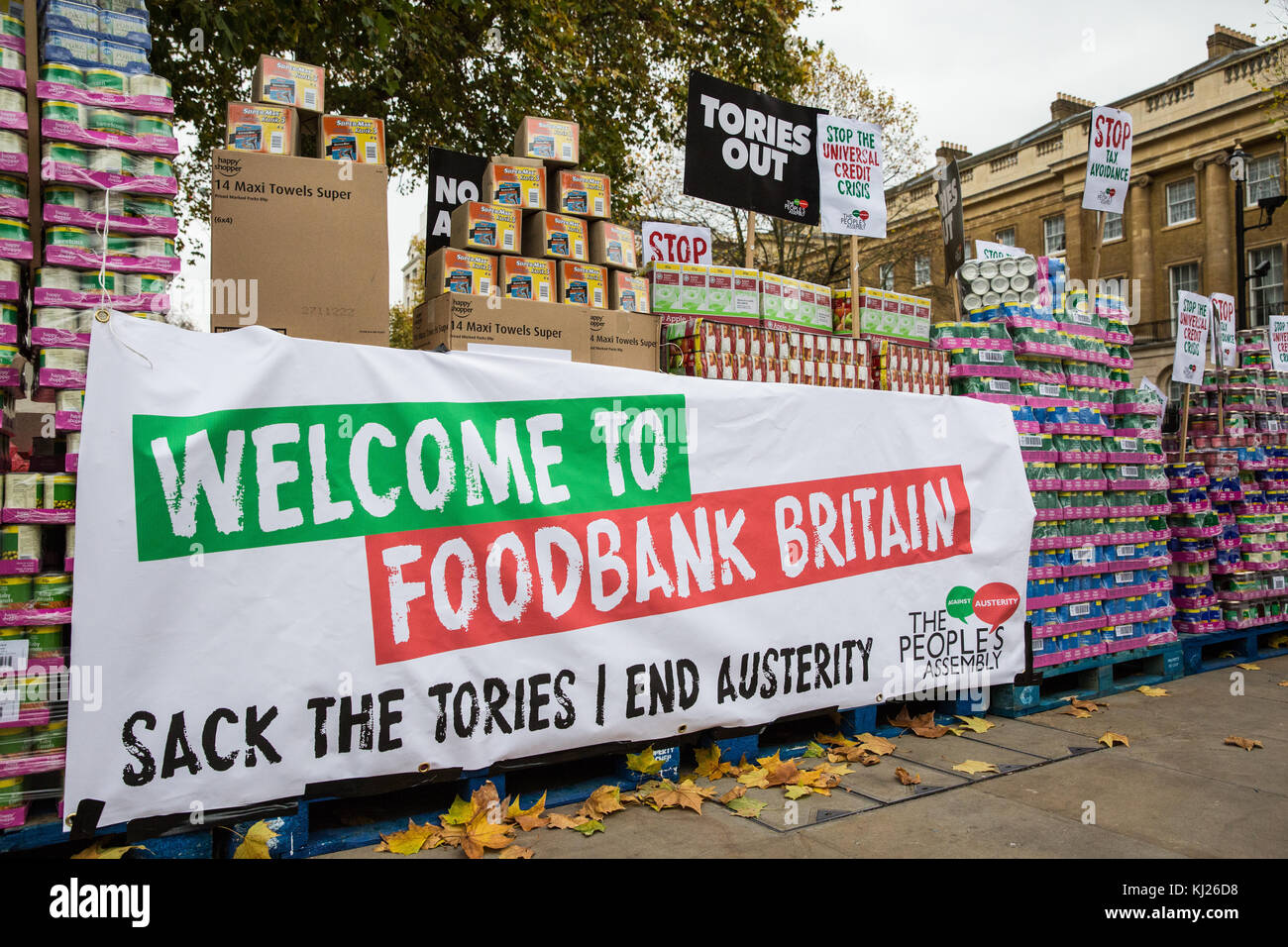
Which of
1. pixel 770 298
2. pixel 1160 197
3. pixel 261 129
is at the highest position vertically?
pixel 1160 197

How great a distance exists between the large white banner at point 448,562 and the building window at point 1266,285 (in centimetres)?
2726

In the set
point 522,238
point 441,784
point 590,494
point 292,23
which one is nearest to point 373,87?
point 292,23

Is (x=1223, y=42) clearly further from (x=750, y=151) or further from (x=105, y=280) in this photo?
(x=105, y=280)

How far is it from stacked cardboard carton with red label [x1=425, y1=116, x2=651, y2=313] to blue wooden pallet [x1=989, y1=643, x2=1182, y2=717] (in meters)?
3.21

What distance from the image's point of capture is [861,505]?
15.7ft

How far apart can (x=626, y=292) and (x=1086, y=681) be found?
13.1 ft

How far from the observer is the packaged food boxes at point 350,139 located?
4234 mm

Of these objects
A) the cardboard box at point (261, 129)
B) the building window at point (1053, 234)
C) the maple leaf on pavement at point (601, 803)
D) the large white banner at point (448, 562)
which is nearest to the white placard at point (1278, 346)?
the large white banner at point (448, 562)

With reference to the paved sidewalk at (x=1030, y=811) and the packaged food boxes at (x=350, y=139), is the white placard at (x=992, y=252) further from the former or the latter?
the packaged food boxes at (x=350, y=139)

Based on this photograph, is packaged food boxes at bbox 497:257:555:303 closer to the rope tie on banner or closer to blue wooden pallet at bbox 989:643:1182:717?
the rope tie on banner

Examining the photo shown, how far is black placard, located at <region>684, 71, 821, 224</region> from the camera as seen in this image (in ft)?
17.8

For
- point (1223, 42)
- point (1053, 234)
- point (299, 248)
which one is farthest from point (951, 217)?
point (1223, 42)

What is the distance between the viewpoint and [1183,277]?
28312mm

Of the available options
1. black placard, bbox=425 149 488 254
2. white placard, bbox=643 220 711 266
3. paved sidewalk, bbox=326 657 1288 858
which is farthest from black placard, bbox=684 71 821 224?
paved sidewalk, bbox=326 657 1288 858
